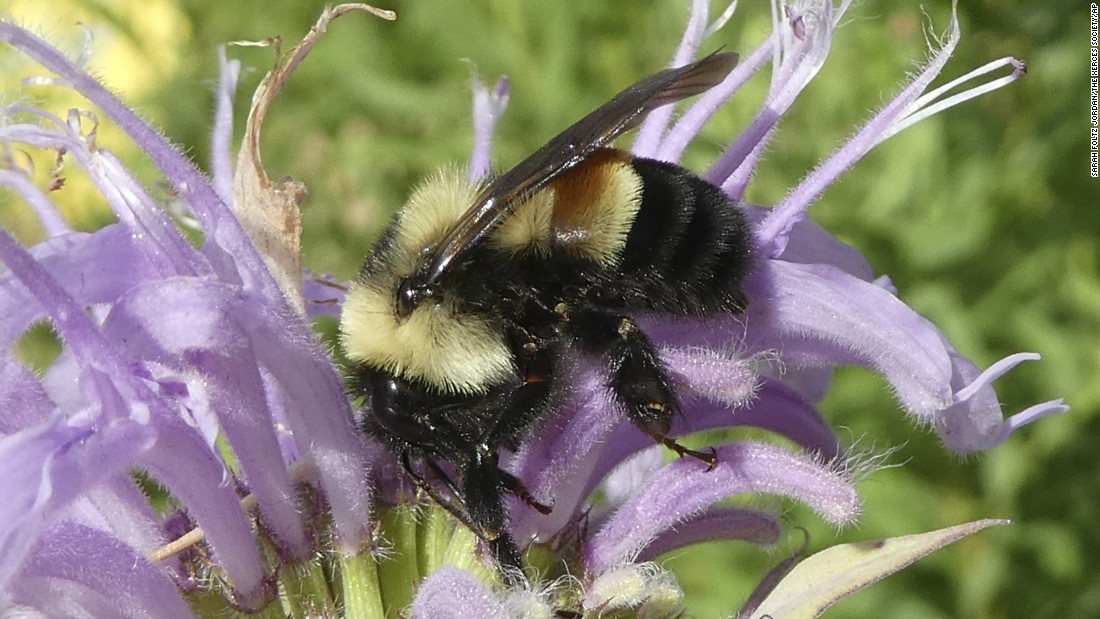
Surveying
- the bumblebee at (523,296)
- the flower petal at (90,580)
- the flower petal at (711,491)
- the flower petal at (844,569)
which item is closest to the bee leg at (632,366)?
the bumblebee at (523,296)

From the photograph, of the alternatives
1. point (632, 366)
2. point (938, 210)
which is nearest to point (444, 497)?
point (632, 366)

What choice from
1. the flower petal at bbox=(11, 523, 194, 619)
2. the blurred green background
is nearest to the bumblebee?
the flower petal at bbox=(11, 523, 194, 619)

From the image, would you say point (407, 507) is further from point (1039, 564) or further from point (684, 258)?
point (1039, 564)

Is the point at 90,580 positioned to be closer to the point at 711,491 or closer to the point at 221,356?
the point at 221,356

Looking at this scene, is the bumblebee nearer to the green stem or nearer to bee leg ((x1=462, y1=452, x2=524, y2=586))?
bee leg ((x1=462, y1=452, x2=524, y2=586))

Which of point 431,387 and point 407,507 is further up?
point 431,387

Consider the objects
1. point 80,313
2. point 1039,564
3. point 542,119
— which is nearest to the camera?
point 80,313

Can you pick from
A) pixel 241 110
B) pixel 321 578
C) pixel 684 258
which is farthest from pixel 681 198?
pixel 241 110

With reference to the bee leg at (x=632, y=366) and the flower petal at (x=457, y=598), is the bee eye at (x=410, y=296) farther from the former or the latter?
the flower petal at (x=457, y=598)

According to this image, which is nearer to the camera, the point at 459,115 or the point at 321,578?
the point at 321,578
